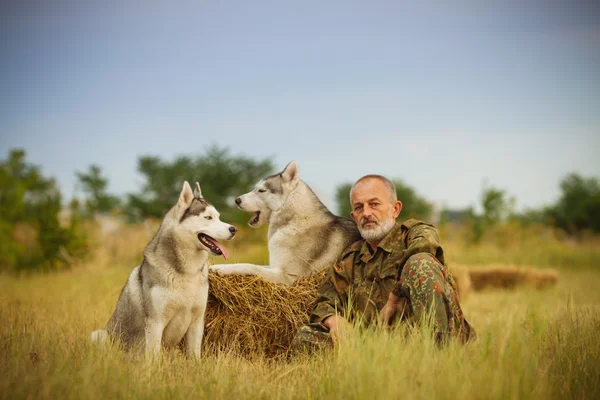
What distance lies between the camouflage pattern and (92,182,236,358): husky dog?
3.71 feet

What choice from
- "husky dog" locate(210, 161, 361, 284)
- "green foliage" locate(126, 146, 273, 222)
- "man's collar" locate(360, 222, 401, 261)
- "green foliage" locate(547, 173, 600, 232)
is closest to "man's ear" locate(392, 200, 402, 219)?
"man's collar" locate(360, 222, 401, 261)

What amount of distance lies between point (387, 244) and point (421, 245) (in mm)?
509

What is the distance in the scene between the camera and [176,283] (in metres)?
4.87

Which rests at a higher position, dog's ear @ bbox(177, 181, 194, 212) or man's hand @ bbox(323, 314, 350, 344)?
dog's ear @ bbox(177, 181, 194, 212)

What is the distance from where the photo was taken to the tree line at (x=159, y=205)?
15125 millimetres

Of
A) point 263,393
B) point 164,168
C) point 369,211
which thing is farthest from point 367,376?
point 164,168

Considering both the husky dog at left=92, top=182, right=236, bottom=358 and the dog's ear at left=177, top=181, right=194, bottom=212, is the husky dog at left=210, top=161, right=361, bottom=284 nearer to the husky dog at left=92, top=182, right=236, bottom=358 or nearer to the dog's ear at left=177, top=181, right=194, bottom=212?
the husky dog at left=92, top=182, right=236, bottom=358

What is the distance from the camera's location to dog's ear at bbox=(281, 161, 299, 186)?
6.00 meters

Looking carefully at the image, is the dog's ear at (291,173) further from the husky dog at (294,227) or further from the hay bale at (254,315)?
the hay bale at (254,315)

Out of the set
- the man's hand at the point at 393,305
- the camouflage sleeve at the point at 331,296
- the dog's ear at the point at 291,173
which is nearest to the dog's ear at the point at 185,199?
the dog's ear at the point at 291,173

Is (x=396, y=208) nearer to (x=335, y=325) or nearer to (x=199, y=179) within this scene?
(x=335, y=325)

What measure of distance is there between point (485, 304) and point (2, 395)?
33.2ft

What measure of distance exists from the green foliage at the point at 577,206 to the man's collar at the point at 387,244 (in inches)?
1679

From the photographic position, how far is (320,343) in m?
4.73
